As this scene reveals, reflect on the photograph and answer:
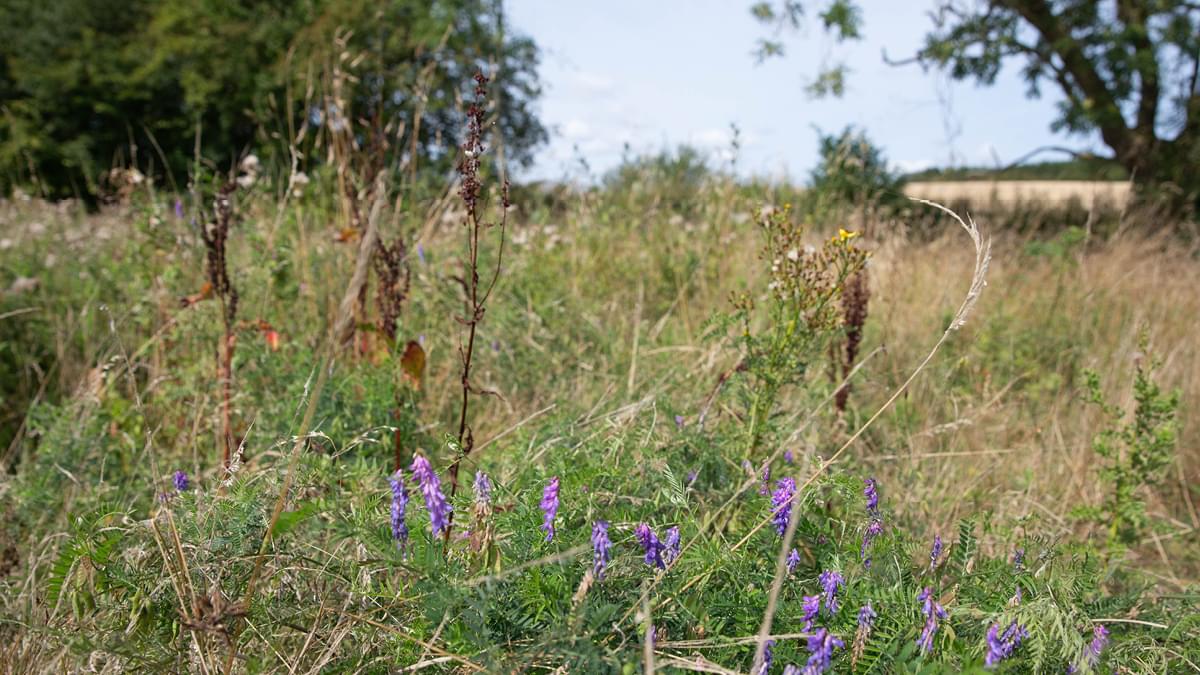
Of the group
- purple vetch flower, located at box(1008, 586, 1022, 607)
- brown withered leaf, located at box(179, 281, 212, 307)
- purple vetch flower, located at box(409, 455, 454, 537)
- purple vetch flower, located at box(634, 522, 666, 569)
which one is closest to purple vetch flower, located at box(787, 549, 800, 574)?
purple vetch flower, located at box(634, 522, 666, 569)

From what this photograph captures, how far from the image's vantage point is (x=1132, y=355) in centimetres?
353

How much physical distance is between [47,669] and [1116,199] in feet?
42.5

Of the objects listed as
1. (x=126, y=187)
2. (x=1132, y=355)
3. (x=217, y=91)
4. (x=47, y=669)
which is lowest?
(x=47, y=669)

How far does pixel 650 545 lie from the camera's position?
1.37m

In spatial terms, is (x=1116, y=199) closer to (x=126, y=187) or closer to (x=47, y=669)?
(x=126, y=187)

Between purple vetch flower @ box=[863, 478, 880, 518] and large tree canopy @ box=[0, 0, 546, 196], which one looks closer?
purple vetch flower @ box=[863, 478, 880, 518]

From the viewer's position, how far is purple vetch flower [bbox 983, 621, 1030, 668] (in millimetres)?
1224

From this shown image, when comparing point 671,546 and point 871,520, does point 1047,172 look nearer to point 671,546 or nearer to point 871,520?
point 871,520

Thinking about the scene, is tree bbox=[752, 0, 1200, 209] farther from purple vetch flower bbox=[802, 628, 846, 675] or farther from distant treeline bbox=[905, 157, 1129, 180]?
purple vetch flower bbox=[802, 628, 846, 675]

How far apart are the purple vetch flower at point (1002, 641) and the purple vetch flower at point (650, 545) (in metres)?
0.48

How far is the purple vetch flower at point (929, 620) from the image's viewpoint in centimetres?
126

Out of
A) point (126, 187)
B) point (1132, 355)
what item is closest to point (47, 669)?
point (126, 187)

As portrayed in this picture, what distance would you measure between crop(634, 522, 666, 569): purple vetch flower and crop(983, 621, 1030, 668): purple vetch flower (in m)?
0.48

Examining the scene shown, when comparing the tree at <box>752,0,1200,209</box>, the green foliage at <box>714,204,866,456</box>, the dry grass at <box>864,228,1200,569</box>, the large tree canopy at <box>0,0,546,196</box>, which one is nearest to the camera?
the green foliage at <box>714,204,866,456</box>
